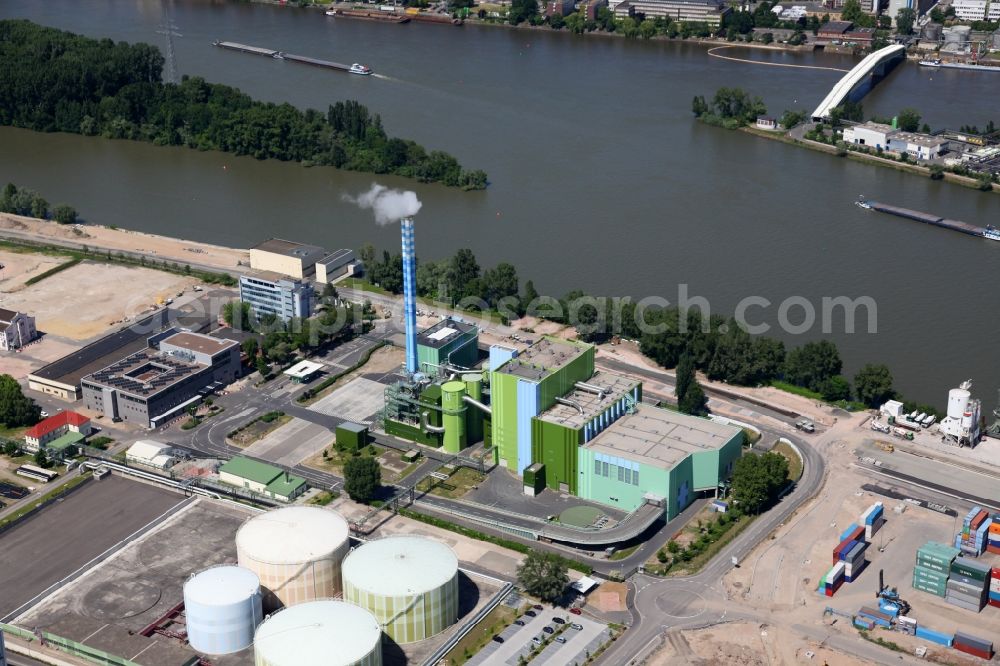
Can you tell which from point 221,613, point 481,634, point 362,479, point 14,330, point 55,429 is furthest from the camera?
point 14,330

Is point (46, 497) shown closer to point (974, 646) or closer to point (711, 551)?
point (711, 551)

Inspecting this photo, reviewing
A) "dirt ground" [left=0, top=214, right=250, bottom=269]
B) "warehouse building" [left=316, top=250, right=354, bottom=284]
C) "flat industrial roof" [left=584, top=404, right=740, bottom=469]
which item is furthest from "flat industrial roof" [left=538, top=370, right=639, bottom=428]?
"dirt ground" [left=0, top=214, right=250, bottom=269]

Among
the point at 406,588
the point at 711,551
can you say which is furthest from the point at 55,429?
the point at 711,551

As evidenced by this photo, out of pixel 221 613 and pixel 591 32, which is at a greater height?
pixel 591 32

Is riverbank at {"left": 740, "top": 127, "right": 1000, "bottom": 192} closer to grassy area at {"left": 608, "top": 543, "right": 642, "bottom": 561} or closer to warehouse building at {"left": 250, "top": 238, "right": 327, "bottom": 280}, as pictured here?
warehouse building at {"left": 250, "top": 238, "right": 327, "bottom": 280}

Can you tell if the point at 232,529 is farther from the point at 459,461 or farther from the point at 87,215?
the point at 87,215

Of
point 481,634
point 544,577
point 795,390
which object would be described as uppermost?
point 795,390

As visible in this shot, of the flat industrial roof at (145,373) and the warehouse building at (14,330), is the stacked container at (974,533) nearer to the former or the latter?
the flat industrial roof at (145,373)
